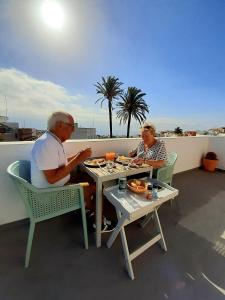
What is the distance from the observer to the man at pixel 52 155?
113 centimetres

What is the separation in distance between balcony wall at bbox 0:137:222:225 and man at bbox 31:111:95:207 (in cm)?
60

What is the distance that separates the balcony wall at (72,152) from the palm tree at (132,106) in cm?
954

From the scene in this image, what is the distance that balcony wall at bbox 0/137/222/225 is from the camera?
5.30 ft

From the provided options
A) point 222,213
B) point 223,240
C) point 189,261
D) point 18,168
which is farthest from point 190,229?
point 18,168

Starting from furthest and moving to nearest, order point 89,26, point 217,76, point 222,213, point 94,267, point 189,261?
1. point 217,76
2. point 89,26
3. point 222,213
4. point 189,261
5. point 94,267

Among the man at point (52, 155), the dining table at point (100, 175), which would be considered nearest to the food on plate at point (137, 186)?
the dining table at point (100, 175)

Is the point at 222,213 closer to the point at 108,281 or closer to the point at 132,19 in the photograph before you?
the point at 108,281

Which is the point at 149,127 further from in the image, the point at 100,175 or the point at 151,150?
the point at 100,175

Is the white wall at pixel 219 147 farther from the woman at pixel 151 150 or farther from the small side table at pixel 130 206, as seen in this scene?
the small side table at pixel 130 206

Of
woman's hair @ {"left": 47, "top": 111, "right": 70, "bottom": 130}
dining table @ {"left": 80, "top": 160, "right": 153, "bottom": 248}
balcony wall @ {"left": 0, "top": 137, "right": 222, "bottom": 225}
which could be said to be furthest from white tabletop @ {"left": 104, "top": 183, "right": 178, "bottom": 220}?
→ balcony wall @ {"left": 0, "top": 137, "right": 222, "bottom": 225}

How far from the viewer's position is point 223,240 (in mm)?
1647

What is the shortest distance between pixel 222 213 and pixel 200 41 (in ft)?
14.3

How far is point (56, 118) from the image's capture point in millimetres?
1265

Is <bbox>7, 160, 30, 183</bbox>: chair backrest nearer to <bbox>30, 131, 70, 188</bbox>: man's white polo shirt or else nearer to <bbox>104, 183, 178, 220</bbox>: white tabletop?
<bbox>30, 131, 70, 188</bbox>: man's white polo shirt
